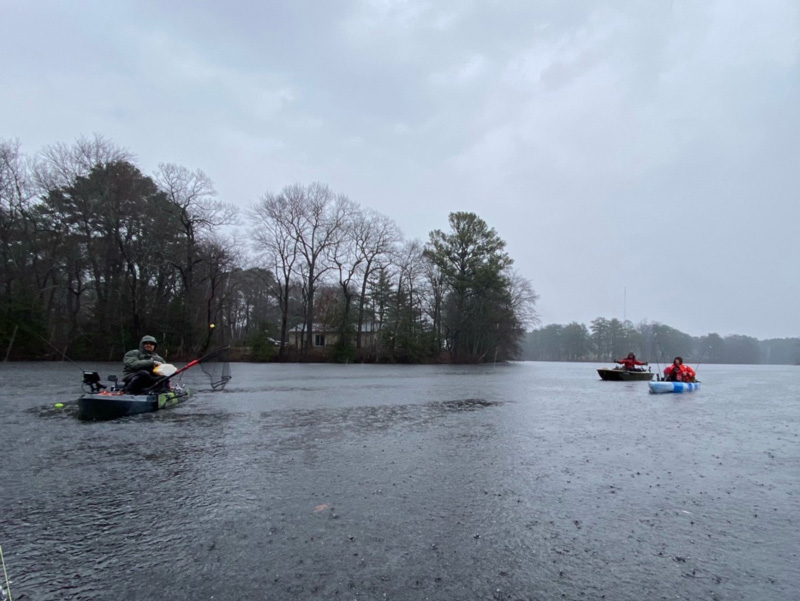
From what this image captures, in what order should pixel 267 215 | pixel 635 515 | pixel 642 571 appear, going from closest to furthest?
pixel 642 571 < pixel 635 515 < pixel 267 215

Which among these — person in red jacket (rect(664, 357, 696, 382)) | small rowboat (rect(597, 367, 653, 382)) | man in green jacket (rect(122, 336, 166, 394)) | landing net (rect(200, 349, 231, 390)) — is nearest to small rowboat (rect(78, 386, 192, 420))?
man in green jacket (rect(122, 336, 166, 394))

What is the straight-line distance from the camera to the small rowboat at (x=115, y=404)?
10.4 m

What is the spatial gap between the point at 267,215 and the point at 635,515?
4699cm

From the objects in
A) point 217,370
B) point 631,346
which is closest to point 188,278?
point 217,370

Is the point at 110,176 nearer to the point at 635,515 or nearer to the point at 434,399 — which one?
the point at 434,399

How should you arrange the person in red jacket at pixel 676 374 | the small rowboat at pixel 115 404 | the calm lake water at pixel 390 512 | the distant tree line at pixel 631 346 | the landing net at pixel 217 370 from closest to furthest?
1. the calm lake water at pixel 390 512
2. the small rowboat at pixel 115 404
3. the landing net at pixel 217 370
4. the person in red jacket at pixel 676 374
5. the distant tree line at pixel 631 346

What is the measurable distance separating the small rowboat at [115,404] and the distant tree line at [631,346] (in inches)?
4607

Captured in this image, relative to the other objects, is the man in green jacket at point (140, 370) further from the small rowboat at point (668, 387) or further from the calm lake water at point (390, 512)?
the small rowboat at point (668, 387)

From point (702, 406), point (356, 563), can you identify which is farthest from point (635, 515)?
point (702, 406)

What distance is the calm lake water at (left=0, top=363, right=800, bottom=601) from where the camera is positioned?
3.38 meters

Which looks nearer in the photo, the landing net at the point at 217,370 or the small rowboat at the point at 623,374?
the landing net at the point at 217,370

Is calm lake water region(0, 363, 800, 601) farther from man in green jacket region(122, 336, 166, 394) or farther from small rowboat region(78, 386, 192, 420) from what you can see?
man in green jacket region(122, 336, 166, 394)

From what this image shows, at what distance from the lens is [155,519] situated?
4.50 m

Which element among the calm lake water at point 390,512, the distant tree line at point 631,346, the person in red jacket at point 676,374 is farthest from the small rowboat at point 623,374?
the distant tree line at point 631,346
